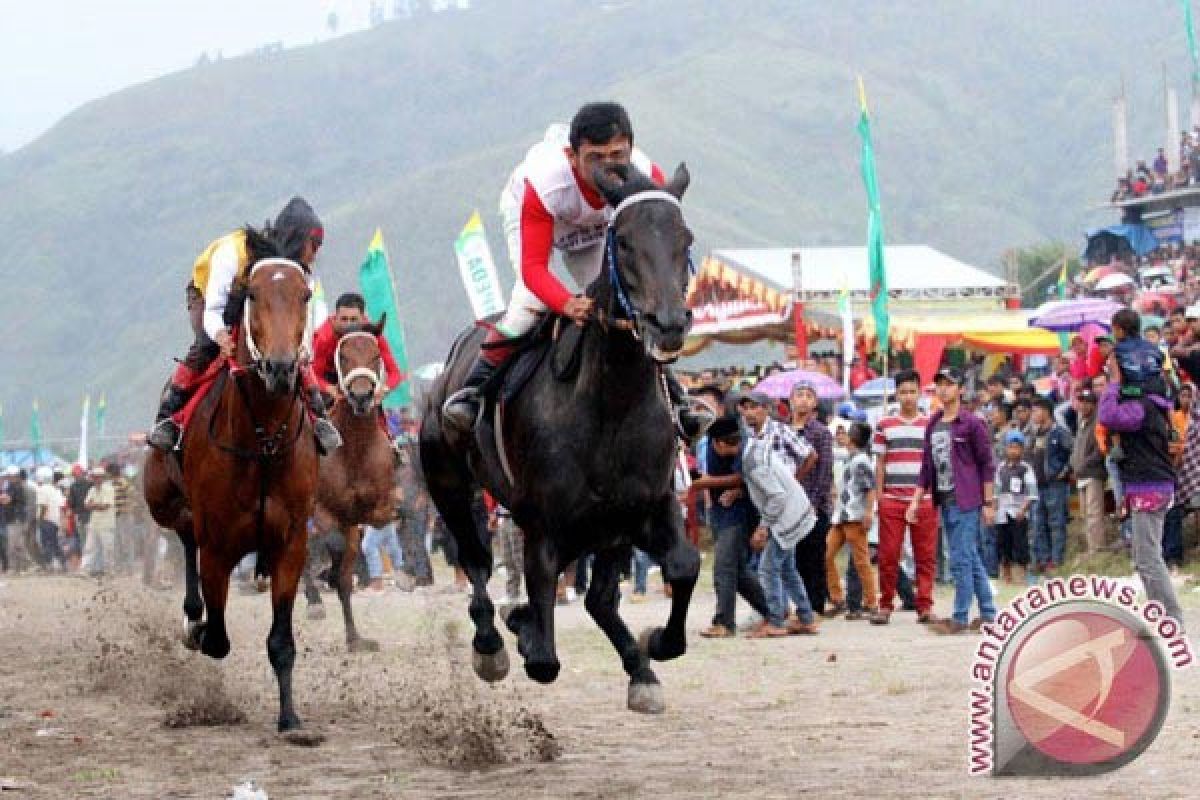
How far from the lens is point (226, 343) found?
11688mm

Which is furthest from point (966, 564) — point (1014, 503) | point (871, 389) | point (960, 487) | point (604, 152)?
point (871, 389)

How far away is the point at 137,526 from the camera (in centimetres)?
3481

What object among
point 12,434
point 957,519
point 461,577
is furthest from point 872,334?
point 12,434

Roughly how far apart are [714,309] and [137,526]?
12571 mm

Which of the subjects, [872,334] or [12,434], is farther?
[12,434]

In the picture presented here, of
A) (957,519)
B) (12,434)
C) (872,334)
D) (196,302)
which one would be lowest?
(957,519)

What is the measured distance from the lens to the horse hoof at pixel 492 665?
36.7 feet

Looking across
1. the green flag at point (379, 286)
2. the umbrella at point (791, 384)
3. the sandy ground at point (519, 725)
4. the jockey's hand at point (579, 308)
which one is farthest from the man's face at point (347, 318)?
the green flag at point (379, 286)

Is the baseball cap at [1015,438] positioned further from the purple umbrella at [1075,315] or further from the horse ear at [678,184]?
the horse ear at [678,184]

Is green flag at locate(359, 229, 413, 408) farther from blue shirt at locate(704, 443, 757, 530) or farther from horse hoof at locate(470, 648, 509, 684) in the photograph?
horse hoof at locate(470, 648, 509, 684)

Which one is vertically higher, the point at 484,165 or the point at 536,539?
the point at 484,165

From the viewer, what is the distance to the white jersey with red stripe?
10.0 meters

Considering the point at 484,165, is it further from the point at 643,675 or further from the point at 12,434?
the point at 643,675

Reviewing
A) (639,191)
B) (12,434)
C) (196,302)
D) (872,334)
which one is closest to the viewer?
(639,191)
